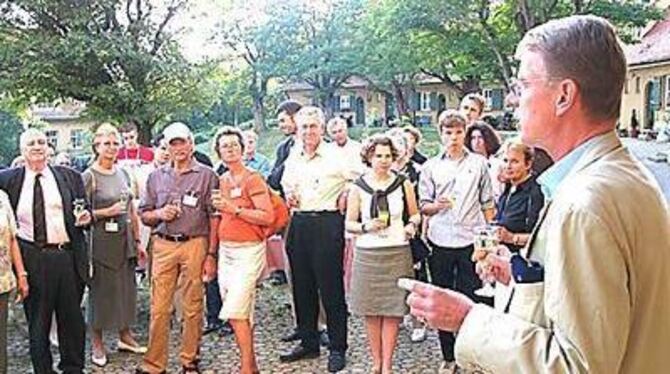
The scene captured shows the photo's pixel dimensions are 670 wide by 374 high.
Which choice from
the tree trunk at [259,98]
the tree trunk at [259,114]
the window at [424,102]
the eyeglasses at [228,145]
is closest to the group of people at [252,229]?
the eyeglasses at [228,145]

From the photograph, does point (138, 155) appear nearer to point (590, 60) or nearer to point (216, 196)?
point (216, 196)

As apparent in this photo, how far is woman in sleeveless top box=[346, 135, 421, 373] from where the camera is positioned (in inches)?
187

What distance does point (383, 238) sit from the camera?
187 inches

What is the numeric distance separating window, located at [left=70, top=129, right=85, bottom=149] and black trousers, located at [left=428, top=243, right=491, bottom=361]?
1079 cm

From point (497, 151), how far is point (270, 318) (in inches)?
98.0

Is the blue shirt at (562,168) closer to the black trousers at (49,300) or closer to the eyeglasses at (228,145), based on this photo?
the eyeglasses at (228,145)

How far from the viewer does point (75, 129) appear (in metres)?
15.6

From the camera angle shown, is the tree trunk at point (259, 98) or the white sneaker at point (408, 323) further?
the tree trunk at point (259, 98)

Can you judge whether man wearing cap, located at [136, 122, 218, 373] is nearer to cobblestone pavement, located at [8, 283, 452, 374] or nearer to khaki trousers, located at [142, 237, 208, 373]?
khaki trousers, located at [142, 237, 208, 373]

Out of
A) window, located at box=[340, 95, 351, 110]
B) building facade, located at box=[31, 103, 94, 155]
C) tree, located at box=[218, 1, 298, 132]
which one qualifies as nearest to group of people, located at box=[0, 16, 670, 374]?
building facade, located at box=[31, 103, 94, 155]

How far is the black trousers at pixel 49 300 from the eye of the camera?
4.77 m

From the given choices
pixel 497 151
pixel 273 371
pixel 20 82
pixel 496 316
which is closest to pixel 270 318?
pixel 273 371

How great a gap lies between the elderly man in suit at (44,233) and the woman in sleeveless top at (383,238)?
1746 mm

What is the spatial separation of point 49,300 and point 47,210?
22.3 inches
